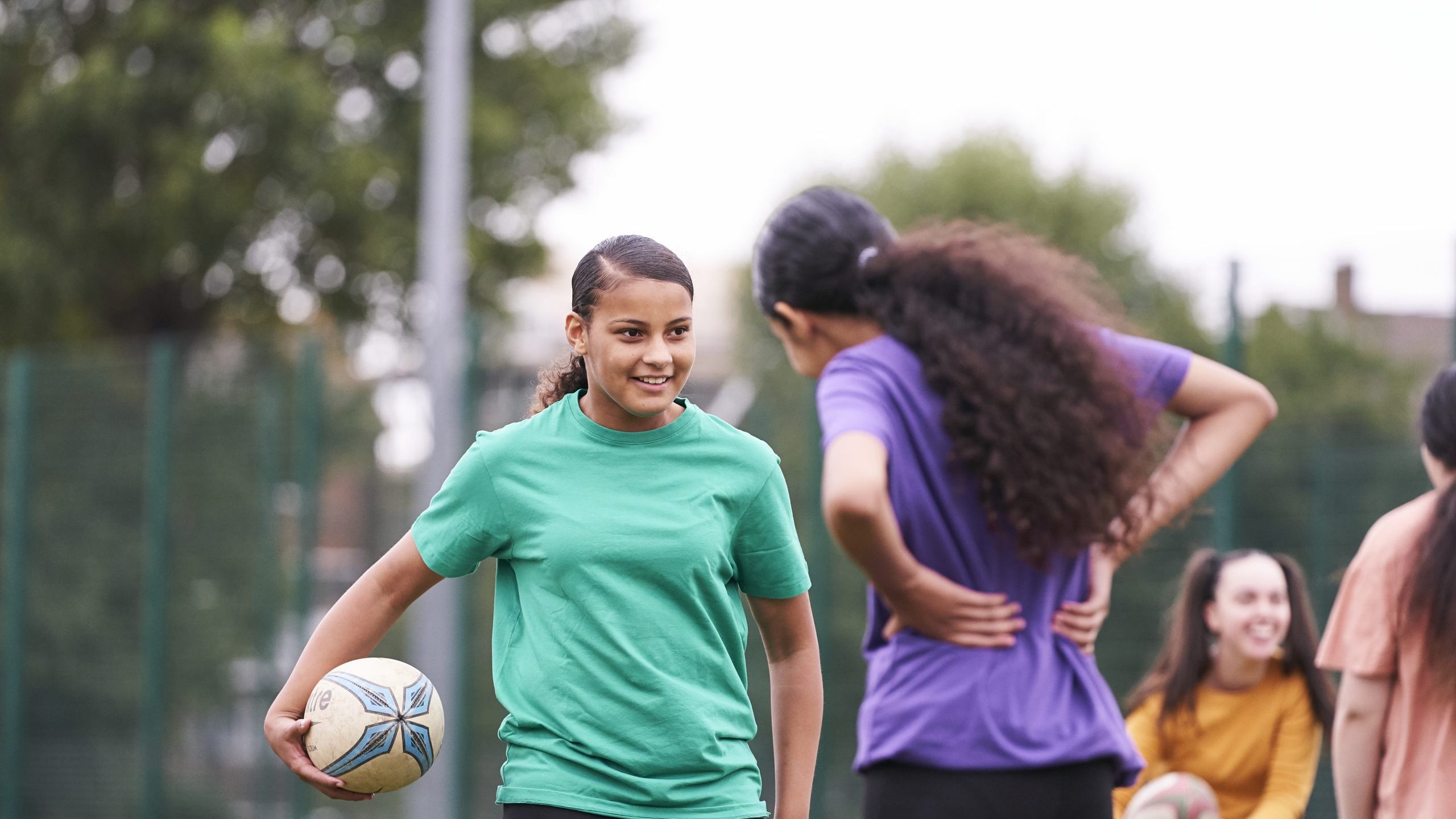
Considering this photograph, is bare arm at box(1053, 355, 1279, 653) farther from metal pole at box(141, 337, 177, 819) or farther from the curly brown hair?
metal pole at box(141, 337, 177, 819)

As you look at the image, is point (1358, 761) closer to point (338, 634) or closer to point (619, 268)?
point (619, 268)

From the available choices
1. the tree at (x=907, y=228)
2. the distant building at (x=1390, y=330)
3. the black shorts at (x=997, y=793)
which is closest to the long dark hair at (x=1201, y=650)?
the tree at (x=907, y=228)

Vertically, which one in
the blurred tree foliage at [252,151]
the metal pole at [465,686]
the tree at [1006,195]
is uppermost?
the tree at [1006,195]

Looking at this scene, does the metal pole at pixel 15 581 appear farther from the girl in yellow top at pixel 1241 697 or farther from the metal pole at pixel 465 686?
the girl in yellow top at pixel 1241 697

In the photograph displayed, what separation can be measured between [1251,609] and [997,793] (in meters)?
1.77

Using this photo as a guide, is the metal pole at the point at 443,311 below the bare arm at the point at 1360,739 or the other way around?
the other way around

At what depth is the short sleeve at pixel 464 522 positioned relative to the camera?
2.74 meters

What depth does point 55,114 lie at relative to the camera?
1421cm

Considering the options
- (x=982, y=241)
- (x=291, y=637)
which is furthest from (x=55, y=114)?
(x=982, y=241)

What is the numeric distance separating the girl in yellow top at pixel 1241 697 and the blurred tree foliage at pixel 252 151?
10990 mm

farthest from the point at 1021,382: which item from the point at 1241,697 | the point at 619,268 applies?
the point at 1241,697

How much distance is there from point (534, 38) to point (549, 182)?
1.39m

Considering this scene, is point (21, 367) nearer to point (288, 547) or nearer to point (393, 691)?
point (288, 547)

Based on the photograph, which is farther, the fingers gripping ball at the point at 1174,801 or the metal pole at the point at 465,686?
the metal pole at the point at 465,686
